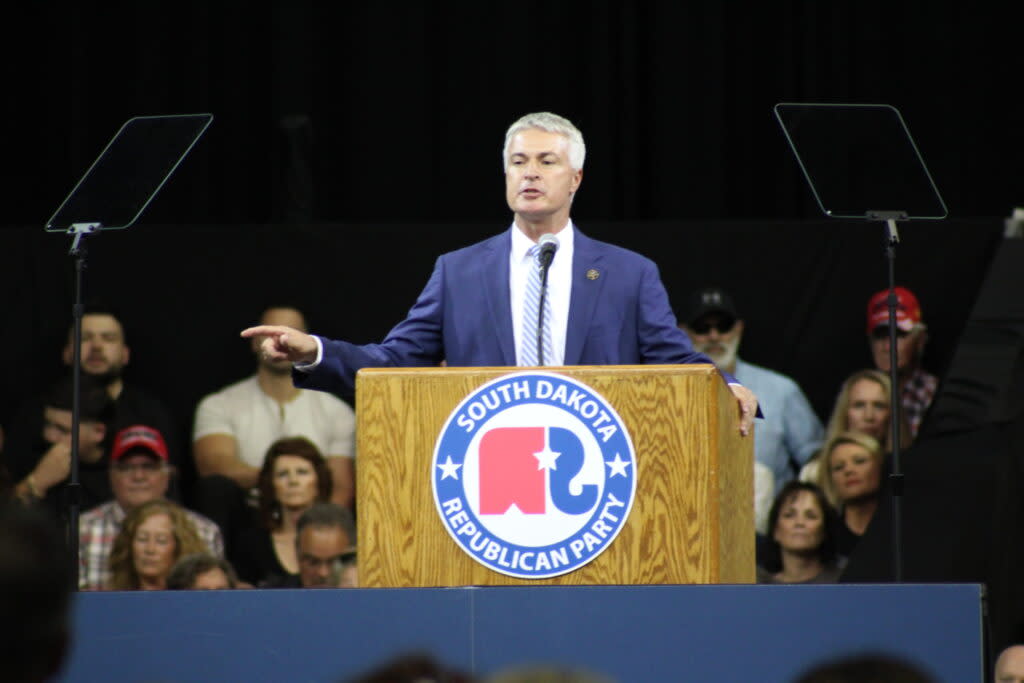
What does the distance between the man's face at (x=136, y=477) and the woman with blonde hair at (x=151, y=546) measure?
0.33 m

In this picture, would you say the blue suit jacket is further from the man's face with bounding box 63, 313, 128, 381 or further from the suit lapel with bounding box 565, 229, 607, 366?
the man's face with bounding box 63, 313, 128, 381

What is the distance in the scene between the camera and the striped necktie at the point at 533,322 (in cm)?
362

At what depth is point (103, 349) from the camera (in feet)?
21.0

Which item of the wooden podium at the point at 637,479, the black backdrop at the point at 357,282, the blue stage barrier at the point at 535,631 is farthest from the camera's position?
the black backdrop at the point at 357,282

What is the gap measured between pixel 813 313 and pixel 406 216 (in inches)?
80.6

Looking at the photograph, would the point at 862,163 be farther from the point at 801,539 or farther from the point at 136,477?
the point at 136,477

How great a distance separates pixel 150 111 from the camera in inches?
307

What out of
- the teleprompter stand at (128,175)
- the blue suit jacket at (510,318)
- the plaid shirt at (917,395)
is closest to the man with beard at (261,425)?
the teleprompter stand at (128,175)

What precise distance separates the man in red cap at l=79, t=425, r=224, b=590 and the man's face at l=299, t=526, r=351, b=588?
46 centimetres

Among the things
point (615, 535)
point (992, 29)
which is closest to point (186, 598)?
point (615, 535)

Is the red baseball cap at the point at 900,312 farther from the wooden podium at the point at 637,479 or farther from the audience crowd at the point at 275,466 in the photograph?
the wooden podium at the point at 637,479

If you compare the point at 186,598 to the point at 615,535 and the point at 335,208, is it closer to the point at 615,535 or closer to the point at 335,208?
the point at 615,535

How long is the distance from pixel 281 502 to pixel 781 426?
1704mm

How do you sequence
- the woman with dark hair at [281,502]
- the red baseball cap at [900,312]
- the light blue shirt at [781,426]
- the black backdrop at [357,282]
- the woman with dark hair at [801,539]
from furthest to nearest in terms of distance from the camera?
1. the black backdrop at [357,282]
2. the red baseball cap at [900,312]
3. the light blue shirt at [781,426]
4. the woman with dark hair at [281,502]
5. the woman with dark hair at [801,539]
